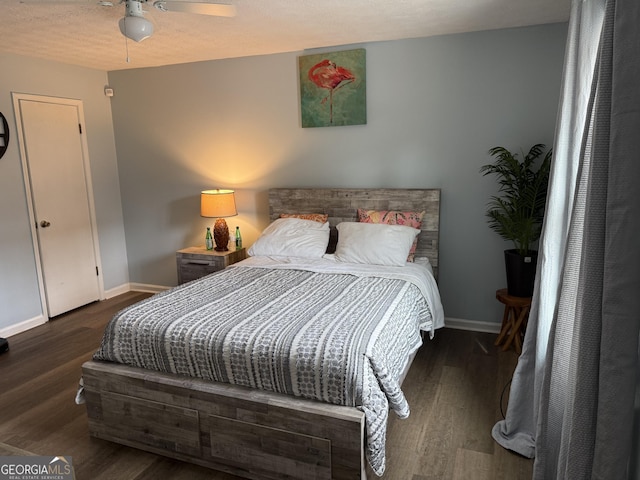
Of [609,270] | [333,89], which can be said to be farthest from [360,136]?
[609,270]

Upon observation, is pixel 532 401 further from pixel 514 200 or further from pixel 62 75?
pixel 62 75

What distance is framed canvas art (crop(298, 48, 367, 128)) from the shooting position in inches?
147

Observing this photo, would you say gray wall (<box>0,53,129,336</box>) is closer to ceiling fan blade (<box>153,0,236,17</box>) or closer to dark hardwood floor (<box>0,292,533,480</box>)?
dark hardwood floor (<box>0,292,533,480</box>)

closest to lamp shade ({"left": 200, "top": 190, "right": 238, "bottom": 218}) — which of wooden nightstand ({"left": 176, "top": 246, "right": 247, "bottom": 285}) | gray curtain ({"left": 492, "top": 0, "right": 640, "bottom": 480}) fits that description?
wooden nightstand ({"left": 176, "top": 246, "right": 247, "bottom": 285})

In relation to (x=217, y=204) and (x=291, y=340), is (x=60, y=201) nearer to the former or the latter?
(x=217, y=204)

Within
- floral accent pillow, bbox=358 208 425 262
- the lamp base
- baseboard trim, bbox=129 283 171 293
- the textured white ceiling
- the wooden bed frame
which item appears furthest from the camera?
baseboard trim, bbox=129 283 171 293

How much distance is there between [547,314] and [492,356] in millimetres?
1385

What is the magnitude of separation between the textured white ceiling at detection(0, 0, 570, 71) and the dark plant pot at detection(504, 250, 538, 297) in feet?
5.48

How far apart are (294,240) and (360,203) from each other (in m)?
0.68

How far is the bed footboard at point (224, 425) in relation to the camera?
1848 mm

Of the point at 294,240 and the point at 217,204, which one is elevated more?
the point at 217,204

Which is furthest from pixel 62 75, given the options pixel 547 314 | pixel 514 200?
pixel 547 314

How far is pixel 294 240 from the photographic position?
11.8ft

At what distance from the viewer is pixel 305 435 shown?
74.2 inches
